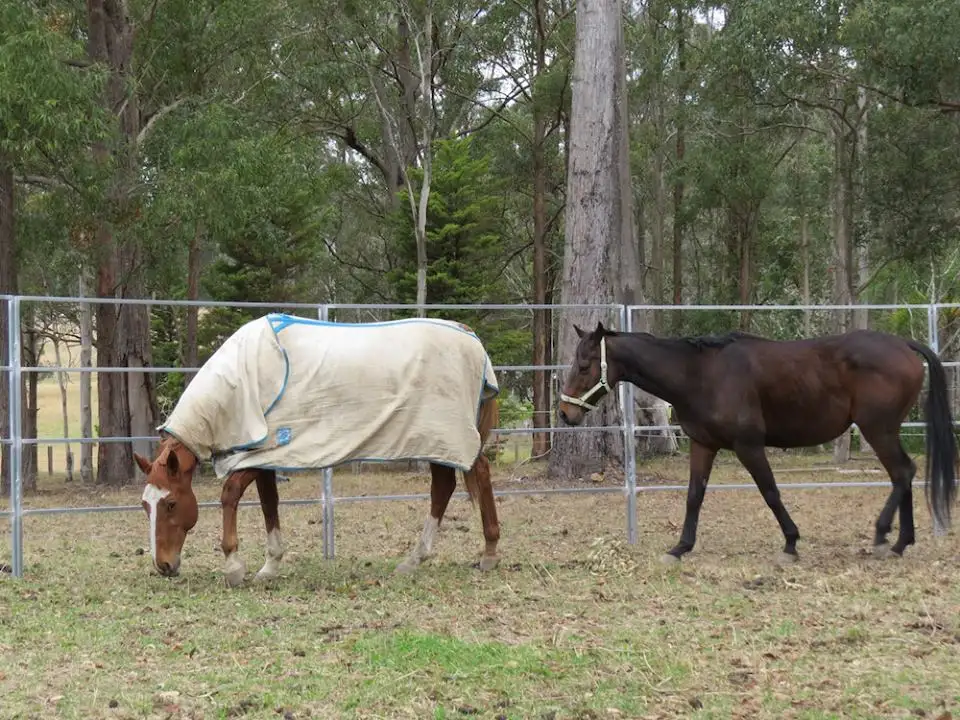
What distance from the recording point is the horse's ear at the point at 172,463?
600 cm

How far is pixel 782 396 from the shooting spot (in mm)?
6926

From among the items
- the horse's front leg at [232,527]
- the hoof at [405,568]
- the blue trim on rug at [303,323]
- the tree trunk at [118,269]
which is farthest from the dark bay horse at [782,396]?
the tree trunk at [118,269]

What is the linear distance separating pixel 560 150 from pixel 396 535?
21542mm

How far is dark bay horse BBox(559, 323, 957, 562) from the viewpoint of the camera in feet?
22.4

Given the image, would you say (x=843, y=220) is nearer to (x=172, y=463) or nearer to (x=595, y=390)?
(x=595, y=390)

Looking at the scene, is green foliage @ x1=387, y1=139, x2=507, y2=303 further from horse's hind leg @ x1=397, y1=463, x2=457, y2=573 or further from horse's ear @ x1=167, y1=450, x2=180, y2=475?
horse's ear @ x1=167, y1=450, x2=180, y2=475

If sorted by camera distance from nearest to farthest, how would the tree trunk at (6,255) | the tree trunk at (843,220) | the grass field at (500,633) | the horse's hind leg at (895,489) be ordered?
the grass field at (500,633), the horse's hind leg at (895,489), the tree trunk at (6,255), the tree trunk at (843,220)

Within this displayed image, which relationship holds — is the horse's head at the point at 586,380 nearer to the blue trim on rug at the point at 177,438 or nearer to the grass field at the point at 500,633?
the grass field at the point at 500,633

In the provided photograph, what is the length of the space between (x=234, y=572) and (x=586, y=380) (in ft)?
8.43

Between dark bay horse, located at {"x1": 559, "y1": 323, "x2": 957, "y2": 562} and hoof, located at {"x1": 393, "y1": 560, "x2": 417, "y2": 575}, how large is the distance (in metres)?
1.40

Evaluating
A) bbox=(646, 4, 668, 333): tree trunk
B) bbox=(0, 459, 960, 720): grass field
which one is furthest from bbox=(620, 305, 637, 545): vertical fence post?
bbox=(646, 4, 668, 333): tree trunk

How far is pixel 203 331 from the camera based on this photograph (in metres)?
26.0

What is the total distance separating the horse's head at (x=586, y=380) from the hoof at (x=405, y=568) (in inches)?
55.0

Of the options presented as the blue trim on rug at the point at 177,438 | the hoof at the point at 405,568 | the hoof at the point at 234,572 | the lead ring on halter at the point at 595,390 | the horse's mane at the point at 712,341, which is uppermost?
the horse's mane at the point at 712,341
